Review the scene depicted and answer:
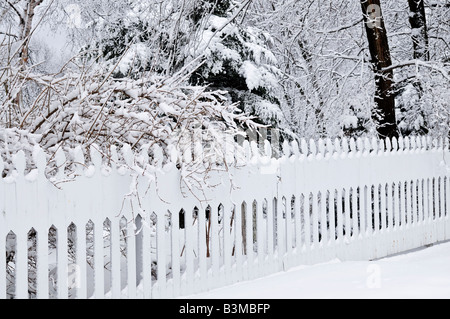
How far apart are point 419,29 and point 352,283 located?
6.39m

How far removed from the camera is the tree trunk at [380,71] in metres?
8.44

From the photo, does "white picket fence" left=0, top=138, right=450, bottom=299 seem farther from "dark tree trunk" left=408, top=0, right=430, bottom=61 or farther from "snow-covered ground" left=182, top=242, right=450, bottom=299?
"dark tree trunk" left=408, top=0, right=430, bottom=61

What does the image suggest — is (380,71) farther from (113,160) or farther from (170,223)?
(113,160)

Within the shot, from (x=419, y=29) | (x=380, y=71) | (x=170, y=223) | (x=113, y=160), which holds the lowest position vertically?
(x=170, y=223)

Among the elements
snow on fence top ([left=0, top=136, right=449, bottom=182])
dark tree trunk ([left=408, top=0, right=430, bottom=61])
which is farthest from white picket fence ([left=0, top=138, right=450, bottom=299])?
dark tree trunk ([left=408, top=0, right=430, bottom=61])

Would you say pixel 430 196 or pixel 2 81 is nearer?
pixel 2 81

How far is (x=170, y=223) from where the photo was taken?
5.17 m

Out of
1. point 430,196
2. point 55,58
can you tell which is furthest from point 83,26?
point 430,196

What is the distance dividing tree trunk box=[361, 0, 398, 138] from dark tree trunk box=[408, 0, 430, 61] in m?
1.40

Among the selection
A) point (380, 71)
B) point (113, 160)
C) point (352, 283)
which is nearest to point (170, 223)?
point (113, 160)
